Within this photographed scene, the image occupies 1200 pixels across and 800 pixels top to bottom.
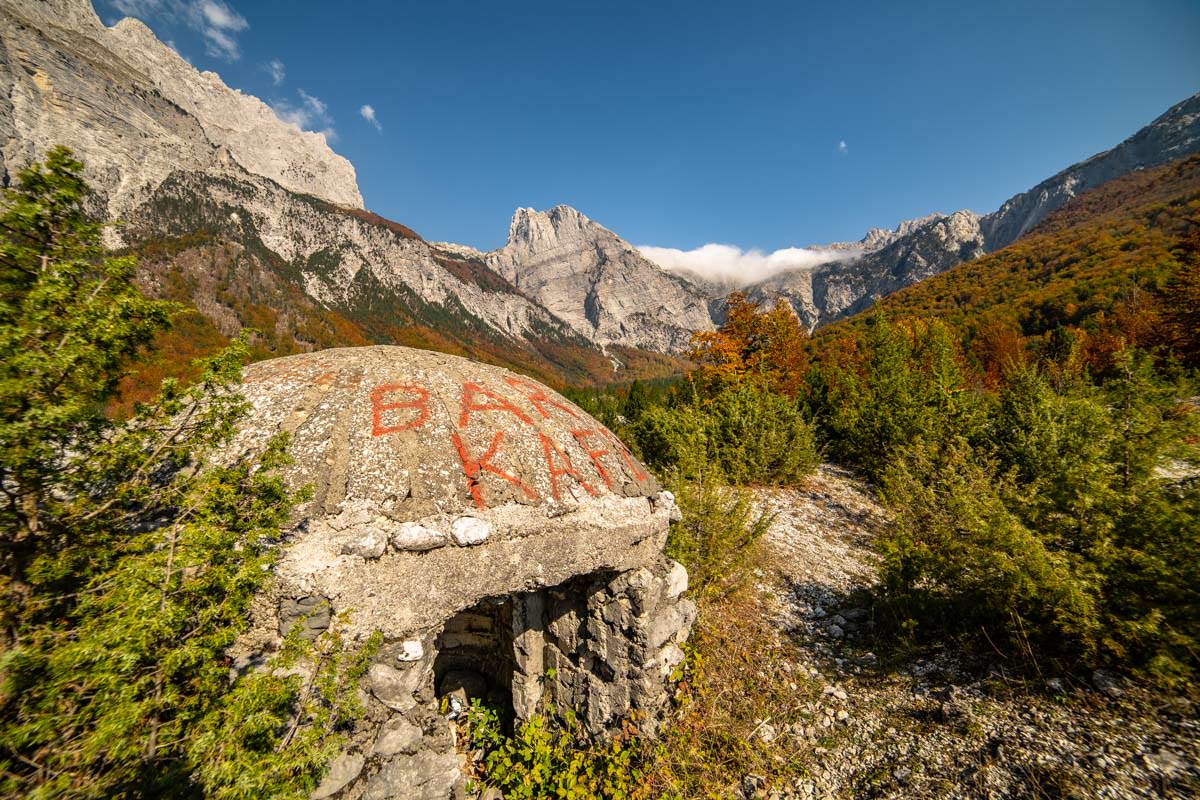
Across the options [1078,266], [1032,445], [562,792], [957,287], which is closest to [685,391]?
[1032,445]

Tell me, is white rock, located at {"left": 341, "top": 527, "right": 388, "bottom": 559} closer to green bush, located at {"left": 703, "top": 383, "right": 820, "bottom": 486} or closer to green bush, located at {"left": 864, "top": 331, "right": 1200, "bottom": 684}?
green bush, located at {"left": 864, "top": 331, "right": 1200, "bottom": 684}

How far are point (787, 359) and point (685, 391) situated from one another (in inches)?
207

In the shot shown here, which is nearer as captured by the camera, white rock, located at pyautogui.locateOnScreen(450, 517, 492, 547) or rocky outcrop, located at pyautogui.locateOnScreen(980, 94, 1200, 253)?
white rock, located at pyautogui.locateOnScreen(450, 517, 492, 547)

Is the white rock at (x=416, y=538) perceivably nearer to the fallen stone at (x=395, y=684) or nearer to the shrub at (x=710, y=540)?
the fallen stone at (x=395, y=684)

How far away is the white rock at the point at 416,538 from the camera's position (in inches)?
145

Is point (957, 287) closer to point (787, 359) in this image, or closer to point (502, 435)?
point (787, 359)

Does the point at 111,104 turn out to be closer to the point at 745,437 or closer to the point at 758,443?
the point at 745,437

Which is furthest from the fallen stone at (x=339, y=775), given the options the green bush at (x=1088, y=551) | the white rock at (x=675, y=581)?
the green bush at (x=1088, y=551)

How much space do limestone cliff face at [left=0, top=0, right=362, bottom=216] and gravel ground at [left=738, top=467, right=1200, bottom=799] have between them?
545ft

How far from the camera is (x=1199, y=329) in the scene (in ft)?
49.3

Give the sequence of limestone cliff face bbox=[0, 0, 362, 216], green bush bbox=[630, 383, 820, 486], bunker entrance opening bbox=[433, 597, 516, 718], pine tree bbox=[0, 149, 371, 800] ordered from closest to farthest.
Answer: pine tree bbox=[0, 149, 371, 800] → bunker entrance opening bbox=[433, 597, 516, 718] → green bush bbox=[630, 383, 820, 486] → limestone cliff face bbox=[0, 0, 362, 216]

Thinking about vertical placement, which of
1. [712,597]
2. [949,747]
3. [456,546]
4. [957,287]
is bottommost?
[949,747]

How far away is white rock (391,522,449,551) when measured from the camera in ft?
12.1

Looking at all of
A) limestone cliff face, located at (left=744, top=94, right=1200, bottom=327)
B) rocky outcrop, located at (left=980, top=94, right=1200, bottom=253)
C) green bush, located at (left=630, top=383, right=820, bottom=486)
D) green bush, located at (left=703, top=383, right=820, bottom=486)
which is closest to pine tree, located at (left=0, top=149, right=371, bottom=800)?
green bush, located at (left=630, top=383, right=820, bottom=486)
